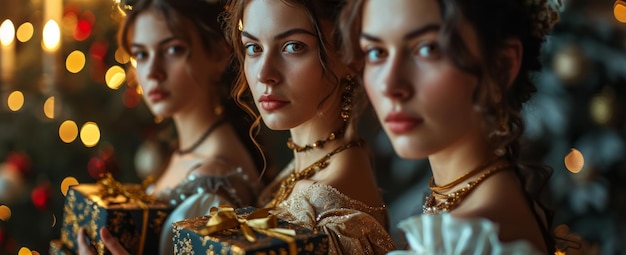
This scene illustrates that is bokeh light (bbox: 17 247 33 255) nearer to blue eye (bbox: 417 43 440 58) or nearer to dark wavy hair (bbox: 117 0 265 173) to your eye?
dark wavy hair (bbox: 117 0 265 173)

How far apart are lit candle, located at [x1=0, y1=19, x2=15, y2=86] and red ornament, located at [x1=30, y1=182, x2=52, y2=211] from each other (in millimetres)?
495

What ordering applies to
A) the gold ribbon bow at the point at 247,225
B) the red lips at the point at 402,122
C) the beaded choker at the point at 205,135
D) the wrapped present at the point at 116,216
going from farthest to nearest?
the beaded choker at the point at 205,135 → the wrapped present at the point at 116,216 → the gold ribbon bow at the point at 247,225 → the red lips at the point at 402,122

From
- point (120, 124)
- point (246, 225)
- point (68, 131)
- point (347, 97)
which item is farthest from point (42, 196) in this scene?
point (246, 225)

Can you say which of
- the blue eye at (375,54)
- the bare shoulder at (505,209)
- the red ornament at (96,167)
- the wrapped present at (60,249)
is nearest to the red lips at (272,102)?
the blue eye at (375,54)

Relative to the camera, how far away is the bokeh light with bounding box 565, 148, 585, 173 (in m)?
2.69

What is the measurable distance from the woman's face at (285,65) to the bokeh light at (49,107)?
1925 millimetres

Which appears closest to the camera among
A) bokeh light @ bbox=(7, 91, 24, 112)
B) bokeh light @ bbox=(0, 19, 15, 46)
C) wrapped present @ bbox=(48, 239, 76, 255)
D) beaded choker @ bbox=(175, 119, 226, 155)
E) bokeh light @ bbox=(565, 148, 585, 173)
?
wrapped present @ bbox=(48, 239, 76, 255)

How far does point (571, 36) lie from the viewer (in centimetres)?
262

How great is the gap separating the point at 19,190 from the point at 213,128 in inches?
54.0

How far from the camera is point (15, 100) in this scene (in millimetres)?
3283

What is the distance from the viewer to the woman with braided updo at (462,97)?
104cm

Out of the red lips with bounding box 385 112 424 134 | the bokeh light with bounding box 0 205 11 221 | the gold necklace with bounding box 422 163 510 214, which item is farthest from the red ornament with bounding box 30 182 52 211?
the red lips with bounding box 385 112 424 134

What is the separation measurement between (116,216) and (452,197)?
847 millimetres

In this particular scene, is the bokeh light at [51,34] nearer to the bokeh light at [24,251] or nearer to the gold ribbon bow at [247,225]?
the bokeh light at [24,251]
